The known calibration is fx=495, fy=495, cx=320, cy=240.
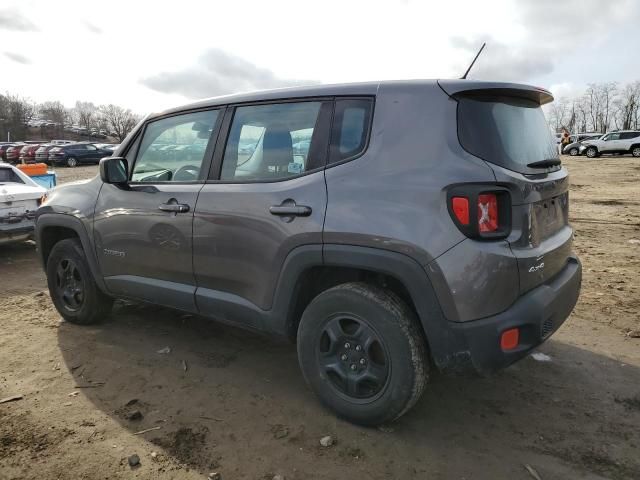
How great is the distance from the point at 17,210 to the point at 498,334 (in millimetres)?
7173

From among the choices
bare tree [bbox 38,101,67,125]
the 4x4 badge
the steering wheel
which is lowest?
the 4x4 badge

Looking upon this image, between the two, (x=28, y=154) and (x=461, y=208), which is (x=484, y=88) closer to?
(x=461, y=208)

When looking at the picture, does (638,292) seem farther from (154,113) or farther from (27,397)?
(27,397)

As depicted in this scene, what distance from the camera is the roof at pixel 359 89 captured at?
2590 mm

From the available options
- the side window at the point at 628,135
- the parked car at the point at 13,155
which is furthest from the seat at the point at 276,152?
the parked car at the point at 13,155

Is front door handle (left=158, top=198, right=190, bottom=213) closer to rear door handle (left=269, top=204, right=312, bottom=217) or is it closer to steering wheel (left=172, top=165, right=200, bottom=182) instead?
steering wheel (left=172, top=165, right=200, bottom=182)

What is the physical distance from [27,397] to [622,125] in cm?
8859

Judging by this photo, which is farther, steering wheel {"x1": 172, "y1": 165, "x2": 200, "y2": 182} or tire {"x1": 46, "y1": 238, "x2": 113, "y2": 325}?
tire {"x1": 46, "y1": 238, "x2": 113, "y2": 325}

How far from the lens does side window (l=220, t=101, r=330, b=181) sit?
2910 millimetres

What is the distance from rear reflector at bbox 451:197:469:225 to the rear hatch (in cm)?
22

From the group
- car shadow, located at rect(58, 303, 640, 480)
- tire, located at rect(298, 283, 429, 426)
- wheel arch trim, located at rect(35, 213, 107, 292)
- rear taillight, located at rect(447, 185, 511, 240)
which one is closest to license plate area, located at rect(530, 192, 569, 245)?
rear taillight, located at rect(447, 185, 511, 240)

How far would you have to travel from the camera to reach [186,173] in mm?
3504

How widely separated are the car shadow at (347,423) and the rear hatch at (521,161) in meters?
0.90

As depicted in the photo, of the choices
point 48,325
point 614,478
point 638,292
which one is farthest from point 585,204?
point 48,325
